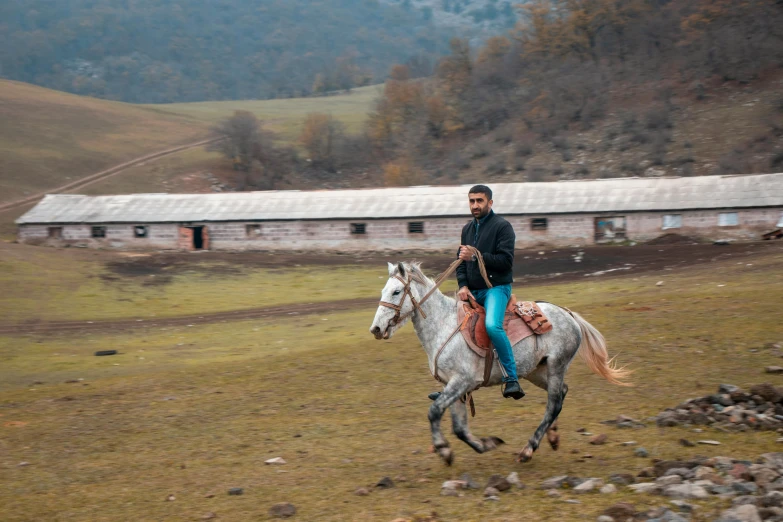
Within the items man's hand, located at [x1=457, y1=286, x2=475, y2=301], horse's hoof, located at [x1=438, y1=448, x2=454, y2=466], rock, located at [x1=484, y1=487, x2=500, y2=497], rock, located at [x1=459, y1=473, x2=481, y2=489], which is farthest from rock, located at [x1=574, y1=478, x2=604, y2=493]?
man's hand, located at [x1=457, y1=286, x2=475, y2=301]

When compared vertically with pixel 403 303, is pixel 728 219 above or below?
above

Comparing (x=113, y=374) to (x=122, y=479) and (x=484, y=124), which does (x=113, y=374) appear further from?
(x=484, y=124)

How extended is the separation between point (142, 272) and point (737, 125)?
170 feet

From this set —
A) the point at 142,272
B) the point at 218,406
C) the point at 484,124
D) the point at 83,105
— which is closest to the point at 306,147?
the point at 484,124

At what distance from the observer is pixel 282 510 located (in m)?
8.27

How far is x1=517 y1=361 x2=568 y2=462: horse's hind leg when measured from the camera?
31.1 feet

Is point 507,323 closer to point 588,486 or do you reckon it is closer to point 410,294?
point 410,294

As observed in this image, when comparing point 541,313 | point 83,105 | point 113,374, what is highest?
point 83,105

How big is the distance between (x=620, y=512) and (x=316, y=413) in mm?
6715

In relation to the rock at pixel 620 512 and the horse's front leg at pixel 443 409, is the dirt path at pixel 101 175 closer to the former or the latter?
the horse's front leg at pixel 443 409

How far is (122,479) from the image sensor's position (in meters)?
10.1

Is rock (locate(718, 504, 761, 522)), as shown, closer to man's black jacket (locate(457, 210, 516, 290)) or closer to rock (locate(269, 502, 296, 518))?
man's black jacket (locate(457, 210, 516, 290))

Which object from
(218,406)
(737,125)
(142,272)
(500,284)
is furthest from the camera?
(737,125)

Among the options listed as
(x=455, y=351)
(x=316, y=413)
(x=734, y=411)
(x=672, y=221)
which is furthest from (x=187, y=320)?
(x=672, y=221)
